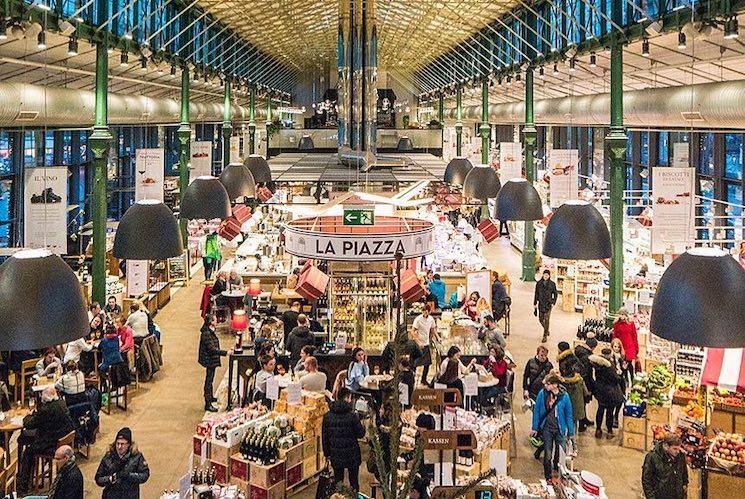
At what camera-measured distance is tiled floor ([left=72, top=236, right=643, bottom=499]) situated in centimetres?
943

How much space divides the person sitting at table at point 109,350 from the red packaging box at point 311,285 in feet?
9.24

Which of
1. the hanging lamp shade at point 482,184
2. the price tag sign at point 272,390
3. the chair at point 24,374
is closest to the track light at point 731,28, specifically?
the hanging lamp shade at point 482,184

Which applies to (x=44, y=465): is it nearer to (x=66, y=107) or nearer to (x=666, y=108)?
(x=66, y=107)

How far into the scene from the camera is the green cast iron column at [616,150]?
12930mm

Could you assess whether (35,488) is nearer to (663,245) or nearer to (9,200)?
(663,245)

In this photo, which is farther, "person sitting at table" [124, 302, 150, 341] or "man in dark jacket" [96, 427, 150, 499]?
"person sitting at table" [124, 302, 150, 341]

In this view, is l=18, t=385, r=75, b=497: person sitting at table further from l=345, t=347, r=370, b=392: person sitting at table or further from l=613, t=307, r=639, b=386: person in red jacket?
l=613, t=307, r=639, b=386: person in red jacket

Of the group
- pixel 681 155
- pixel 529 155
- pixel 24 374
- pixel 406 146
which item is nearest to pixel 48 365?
pixel 24 374

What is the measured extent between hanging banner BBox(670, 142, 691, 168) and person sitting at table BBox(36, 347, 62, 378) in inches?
612

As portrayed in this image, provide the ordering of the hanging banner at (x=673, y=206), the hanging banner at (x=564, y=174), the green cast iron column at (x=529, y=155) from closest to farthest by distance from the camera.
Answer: the hanging banner at (x=673, y=206), the hanging banner at (x=564, y=174), the green cast iron column at (x=529, y=155)

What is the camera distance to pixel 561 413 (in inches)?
355

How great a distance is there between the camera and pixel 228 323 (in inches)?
712

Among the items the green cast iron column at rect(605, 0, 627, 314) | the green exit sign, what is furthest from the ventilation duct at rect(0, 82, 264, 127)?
the green cast iron column at rect(605, 0, 627, 314)

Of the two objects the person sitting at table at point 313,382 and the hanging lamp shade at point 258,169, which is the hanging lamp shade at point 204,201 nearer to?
the person sitting at table at point 313,382
